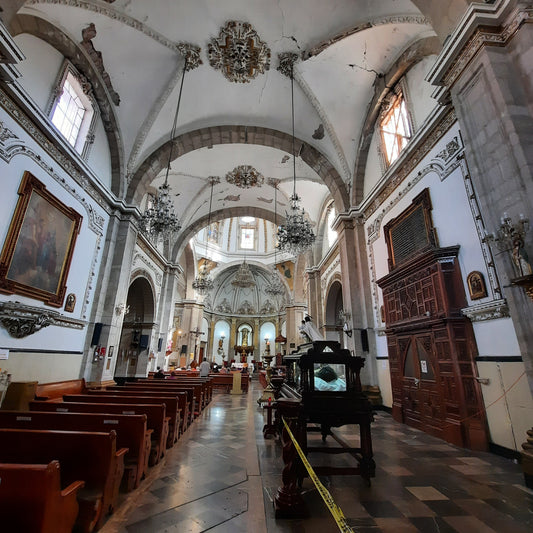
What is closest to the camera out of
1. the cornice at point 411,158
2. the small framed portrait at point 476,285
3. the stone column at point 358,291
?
the small framed portrait at point 476,285

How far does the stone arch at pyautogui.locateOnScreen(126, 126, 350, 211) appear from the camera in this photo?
32.7ft

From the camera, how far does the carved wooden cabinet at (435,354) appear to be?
4.54 metres

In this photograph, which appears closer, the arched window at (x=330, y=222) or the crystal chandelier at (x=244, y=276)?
the arched window at (x=330, y=222)

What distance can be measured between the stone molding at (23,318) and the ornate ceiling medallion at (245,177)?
9.96 m

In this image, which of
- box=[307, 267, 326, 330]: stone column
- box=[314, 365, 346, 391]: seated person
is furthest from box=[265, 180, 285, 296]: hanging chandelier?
box=[314, 365, 346, 391]: seated person

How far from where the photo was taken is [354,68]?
8070 millimetres

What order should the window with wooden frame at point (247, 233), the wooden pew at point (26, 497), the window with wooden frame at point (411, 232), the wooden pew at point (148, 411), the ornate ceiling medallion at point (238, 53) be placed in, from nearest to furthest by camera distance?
the wooden pew at point (26, 497) < the wooden pew at point (148, 411) < the window with wooden frame at point (411, 232) < the ornate ceiling medallion at point (238, 53) < the window with wooden frame at point (247, 233)

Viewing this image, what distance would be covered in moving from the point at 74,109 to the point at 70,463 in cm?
852

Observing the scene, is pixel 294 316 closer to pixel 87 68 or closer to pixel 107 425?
pixel 87 68

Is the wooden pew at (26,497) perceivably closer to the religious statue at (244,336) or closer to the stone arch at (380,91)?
the stone arch at (380,91)

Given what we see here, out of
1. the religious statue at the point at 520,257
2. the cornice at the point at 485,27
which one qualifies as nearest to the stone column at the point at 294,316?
the cornice at the point at 485,27

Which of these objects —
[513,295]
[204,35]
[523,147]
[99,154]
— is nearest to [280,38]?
[204,35]

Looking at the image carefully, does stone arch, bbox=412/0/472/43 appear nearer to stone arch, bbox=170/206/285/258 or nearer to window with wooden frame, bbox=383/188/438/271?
window with wooden frame, bbox=383/188/438/271

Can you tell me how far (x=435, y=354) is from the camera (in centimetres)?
521
